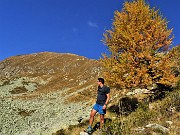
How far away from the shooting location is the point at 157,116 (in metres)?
14.2

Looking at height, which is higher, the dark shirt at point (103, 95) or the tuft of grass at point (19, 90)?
the tuft of grass at point (19, 90)

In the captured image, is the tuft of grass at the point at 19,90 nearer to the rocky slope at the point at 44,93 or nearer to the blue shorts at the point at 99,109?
the rocky slope at the point at 44,93

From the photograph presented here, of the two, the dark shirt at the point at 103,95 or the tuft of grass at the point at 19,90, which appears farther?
the tuft of grass at the point at 19,90

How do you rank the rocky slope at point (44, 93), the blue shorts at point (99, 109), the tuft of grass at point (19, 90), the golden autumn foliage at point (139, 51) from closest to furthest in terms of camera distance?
the blue shorts at point (99, 109), the golden autumn foliage at point (139, 51), the rocky slope at point (44, 93), the tuft of grass at point (19, 90)

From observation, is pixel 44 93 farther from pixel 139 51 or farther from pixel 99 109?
pixel 99 109

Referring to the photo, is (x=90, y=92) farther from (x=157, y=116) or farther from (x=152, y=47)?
(x=157, y=116)

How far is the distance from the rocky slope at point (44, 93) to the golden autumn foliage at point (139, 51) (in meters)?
5.54

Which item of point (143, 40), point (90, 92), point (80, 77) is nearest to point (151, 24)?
point (143, 40)

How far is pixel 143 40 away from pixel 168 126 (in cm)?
1044

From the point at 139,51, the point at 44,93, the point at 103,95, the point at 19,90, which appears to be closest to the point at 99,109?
the point at 103,95

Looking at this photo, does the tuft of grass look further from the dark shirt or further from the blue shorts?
the dark shirt

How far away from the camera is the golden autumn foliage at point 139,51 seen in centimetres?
2097

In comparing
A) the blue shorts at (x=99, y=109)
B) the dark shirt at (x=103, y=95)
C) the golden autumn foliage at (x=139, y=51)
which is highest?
the golden autumn foliage at (x=139, y=51)

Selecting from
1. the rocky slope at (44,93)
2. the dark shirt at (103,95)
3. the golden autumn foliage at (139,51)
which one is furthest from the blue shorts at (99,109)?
the rocky slope at (44,93)
